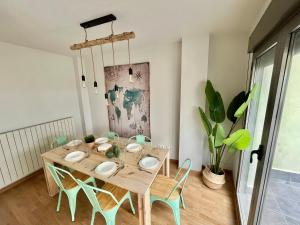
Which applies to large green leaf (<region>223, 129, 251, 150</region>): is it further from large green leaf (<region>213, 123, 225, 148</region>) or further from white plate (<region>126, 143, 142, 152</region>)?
white plate (<region>126, 143, 142, 152</region>)

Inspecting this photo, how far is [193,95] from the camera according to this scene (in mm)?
2213

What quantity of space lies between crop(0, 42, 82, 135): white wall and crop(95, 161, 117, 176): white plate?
1.93m

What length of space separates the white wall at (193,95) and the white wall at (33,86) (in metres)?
2.65

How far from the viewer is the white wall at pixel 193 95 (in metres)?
2.08

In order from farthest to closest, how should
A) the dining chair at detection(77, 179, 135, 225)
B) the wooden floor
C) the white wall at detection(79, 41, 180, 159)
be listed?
the white wall at detection(79, 41, 180, 159) < the wooden floor < the dining chair at detection(77, 179, 135, 225)

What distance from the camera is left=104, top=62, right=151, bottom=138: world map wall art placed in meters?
2.74

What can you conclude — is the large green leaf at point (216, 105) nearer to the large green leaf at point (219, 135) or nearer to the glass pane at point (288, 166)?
the large green leaf at point (219, 135)

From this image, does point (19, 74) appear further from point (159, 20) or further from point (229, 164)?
point (229, 164)

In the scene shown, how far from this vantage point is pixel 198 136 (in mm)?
2312

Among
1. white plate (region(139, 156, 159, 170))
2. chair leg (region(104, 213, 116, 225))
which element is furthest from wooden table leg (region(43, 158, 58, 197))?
white plate (region(139, 156, 159, 170))

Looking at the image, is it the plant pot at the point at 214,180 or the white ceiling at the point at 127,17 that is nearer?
the white ceiling at the point at 127,17

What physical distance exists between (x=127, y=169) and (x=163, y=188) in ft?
1.67

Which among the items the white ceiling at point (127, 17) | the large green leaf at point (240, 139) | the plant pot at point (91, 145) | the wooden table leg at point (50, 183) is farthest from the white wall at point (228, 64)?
the wooden table leg at point (50, 183)

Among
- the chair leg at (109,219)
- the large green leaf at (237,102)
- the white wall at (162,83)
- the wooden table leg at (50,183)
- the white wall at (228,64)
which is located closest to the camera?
the chair leg at (109,219)
